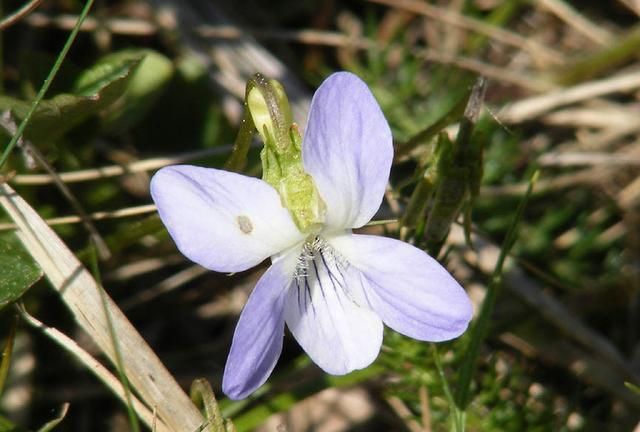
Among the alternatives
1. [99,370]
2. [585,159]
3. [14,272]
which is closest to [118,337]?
[99,370]

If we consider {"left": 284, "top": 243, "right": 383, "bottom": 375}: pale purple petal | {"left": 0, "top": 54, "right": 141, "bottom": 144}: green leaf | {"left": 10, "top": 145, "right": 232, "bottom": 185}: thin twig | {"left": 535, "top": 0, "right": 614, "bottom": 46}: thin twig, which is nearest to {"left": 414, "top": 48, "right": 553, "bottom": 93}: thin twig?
{"left": 535, "top": 0, "right": 614, "bottom": 46}: thin twig

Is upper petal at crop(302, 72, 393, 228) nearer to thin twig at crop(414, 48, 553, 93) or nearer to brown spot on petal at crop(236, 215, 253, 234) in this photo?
brown spot on petal at crop(236, 215, 253, 234)

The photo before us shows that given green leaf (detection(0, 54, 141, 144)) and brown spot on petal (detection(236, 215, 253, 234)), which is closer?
brown spot on petal (detection(236, 215, 253, 234))

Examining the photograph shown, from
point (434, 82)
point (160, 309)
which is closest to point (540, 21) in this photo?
point (434, 82)

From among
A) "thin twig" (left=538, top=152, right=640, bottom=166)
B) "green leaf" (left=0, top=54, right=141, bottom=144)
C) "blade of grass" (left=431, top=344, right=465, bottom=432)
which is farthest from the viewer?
"thin twig" (left=538, top=152, right=640, bottom=166)

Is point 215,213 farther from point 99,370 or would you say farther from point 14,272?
point 14,272

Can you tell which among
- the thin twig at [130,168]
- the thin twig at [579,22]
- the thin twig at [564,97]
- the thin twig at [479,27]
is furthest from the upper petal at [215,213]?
the thin twig at [579,22]
